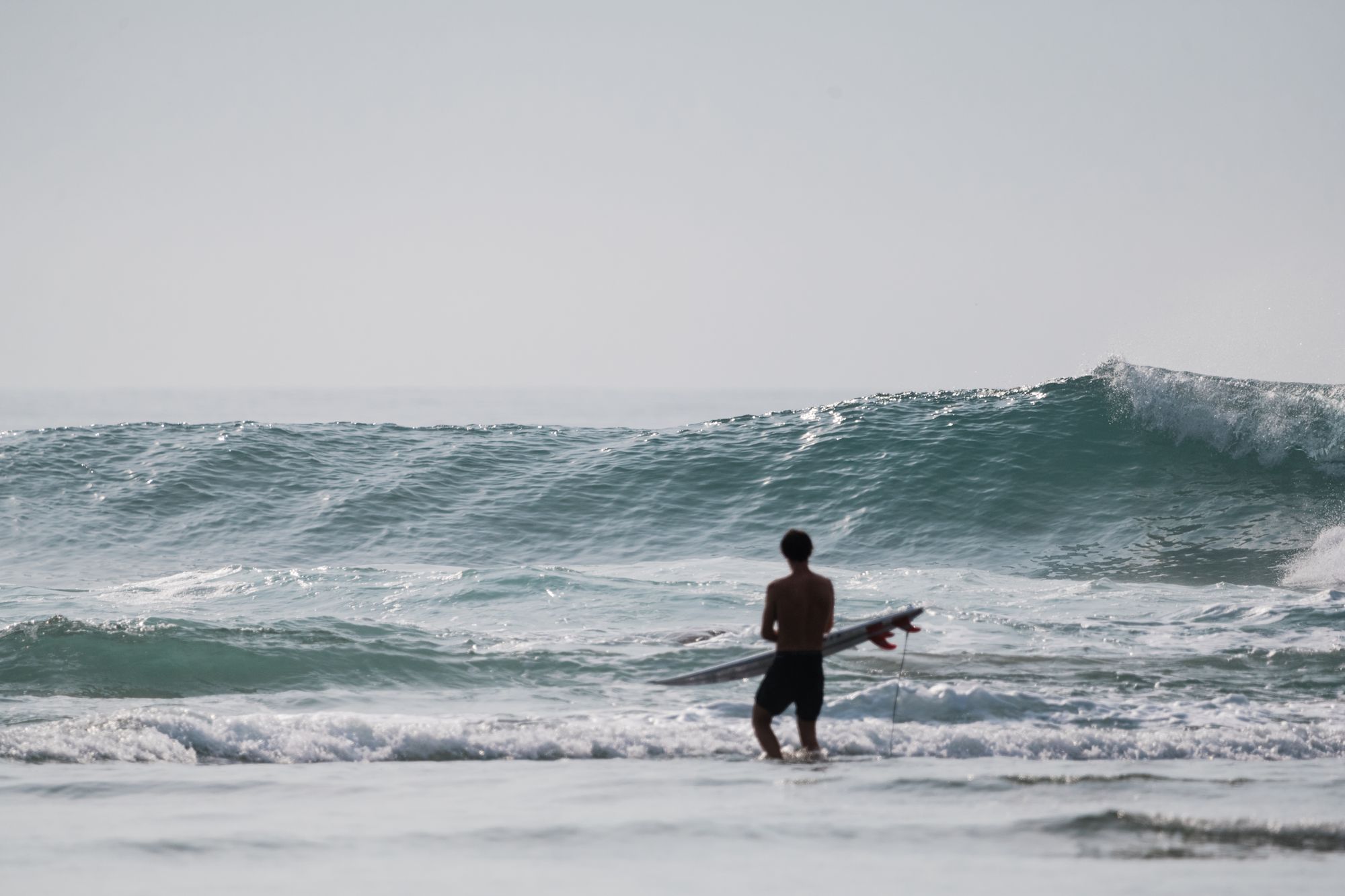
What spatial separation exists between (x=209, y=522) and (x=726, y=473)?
30.3 ft

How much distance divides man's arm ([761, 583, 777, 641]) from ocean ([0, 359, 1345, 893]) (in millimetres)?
764

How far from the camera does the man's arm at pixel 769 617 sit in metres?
6.44

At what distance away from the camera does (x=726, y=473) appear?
21156 millimetres

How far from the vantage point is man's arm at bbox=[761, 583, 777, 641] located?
21.1 ft

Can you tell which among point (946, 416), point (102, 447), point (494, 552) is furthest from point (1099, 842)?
point (102, 447)

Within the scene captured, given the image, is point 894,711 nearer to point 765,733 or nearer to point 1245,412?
point 765,733

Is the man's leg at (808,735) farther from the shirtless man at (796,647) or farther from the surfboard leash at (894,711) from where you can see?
the surfboard leash at (894,711)

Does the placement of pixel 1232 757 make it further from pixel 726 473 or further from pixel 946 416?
pixel 946 416

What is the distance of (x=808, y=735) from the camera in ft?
21.7

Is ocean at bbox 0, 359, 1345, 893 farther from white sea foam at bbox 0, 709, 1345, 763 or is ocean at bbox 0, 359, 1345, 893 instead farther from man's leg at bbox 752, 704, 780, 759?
man's leg at bbox 752, 704, 780, 759

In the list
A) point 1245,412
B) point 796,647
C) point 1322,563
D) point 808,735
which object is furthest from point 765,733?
point 1245,412

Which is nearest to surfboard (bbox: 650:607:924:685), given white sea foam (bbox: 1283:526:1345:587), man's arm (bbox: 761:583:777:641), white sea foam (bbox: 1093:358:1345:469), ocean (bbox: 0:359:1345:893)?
man's arm (bbox: 761:583:777:641)

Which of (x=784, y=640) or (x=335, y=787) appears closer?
(x=335, y=787)

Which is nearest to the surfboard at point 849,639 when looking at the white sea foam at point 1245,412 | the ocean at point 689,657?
the ocean at point 689,657
